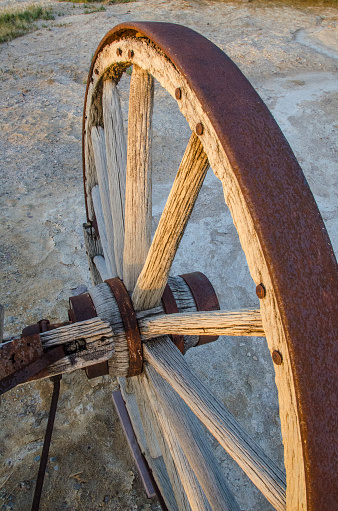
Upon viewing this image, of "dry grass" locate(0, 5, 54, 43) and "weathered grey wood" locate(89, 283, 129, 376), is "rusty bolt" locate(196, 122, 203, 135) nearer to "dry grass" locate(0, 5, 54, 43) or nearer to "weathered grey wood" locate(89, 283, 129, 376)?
"weathered grey wood" locate(89, 283, 129, 376)

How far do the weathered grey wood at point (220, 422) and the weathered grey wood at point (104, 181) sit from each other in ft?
2.25

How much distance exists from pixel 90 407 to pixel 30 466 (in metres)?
0.46

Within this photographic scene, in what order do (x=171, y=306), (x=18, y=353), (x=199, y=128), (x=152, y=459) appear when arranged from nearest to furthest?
(x=199, y=128) → (x=18, y=353) → (x=171, y=306) → (x=152, y=459)

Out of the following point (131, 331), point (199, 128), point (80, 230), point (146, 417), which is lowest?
point (146, 417)

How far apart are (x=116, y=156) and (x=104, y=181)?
0.86 ft

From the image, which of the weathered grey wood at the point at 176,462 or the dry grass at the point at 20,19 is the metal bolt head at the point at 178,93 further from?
the dry grass at the point at 20,19

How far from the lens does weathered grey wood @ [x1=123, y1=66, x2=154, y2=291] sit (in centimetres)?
149

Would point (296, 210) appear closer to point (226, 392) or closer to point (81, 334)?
point (81, 334)

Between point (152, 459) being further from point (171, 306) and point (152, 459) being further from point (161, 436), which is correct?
point (171, 306)

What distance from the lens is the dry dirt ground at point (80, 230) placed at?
2.30 m

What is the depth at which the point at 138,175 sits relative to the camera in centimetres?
158

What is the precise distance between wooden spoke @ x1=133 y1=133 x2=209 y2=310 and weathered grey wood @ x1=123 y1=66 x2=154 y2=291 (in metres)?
0.17

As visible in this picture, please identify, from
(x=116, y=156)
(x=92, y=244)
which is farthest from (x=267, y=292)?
(x=92, y=244)

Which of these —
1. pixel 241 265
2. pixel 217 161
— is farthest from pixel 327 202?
pixel 217 161
